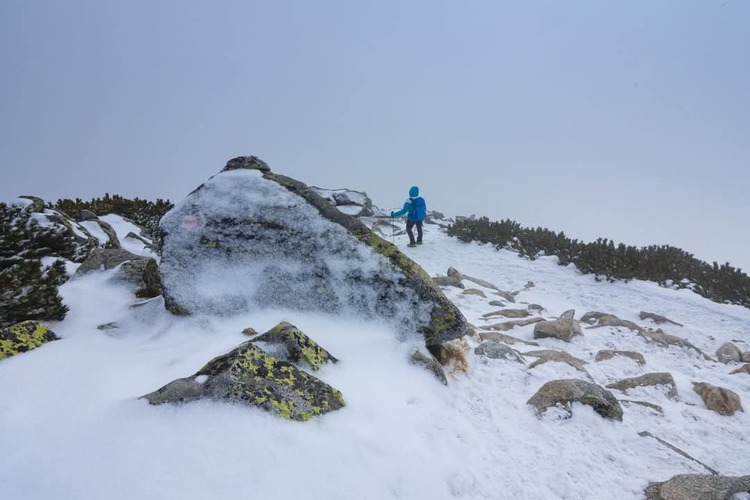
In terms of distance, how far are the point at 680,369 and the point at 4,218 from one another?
9.49 meters

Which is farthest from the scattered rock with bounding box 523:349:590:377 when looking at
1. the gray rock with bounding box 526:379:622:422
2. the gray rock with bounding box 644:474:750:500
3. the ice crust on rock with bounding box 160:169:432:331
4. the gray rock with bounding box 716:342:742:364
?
the gray rock with bounding box 716:342:742:364

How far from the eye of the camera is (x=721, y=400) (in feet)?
11.5

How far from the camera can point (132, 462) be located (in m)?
1.66

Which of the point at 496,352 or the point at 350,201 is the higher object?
the point at 350,201

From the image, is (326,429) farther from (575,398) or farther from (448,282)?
(448,282)

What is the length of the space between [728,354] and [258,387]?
20.7 feet

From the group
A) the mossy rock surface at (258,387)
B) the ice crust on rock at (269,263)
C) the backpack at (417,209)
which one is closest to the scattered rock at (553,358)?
the ice crust on rock at (269,263)

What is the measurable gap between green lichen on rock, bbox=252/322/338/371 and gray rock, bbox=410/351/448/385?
0.79 m

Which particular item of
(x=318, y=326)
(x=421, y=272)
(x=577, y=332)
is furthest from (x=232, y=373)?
(x=577, y=332)

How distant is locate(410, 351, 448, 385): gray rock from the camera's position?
10.5ft

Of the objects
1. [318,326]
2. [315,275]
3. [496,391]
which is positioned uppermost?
[315,275]

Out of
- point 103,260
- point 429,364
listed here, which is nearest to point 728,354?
point 429,364

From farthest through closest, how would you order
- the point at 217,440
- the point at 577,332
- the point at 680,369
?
the point at 577,332 < the point at 680,369 < the point at 217,440

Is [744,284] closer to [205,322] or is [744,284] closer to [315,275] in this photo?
[315,275]
